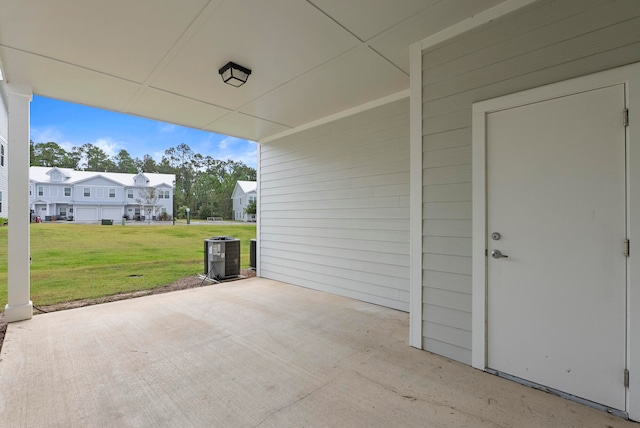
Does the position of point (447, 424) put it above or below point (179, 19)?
below

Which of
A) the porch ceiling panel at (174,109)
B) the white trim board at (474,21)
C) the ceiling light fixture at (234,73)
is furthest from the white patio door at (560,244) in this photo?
the porch ceiling panel at (174,109)

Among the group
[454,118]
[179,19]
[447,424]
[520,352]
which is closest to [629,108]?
[454,118]

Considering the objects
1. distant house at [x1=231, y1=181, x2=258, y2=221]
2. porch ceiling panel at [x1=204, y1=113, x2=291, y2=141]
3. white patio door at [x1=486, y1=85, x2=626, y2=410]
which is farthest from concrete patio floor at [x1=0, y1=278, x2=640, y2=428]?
distant house at [x1=231, y1=181, x2=258, y2=221]

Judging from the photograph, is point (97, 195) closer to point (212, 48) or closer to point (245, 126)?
point (245, 126)

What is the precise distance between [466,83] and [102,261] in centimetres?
896

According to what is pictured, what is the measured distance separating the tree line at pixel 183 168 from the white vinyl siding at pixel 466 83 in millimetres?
17671

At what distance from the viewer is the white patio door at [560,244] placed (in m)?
1.71

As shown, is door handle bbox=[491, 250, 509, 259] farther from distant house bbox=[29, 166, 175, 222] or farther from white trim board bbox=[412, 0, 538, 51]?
distant house bbox=[29, 166, 175, 222]

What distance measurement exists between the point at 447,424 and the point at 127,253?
9.43 m

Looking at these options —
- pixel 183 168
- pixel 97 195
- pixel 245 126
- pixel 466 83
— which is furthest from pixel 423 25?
pixel 183 168

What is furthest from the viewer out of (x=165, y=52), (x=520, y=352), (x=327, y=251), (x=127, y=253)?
(x=127, y=253)

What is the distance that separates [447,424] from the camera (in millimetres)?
1622

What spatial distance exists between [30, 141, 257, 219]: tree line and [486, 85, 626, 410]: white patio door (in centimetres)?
1818

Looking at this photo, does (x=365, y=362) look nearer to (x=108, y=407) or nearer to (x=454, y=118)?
(x=108, y=407)
